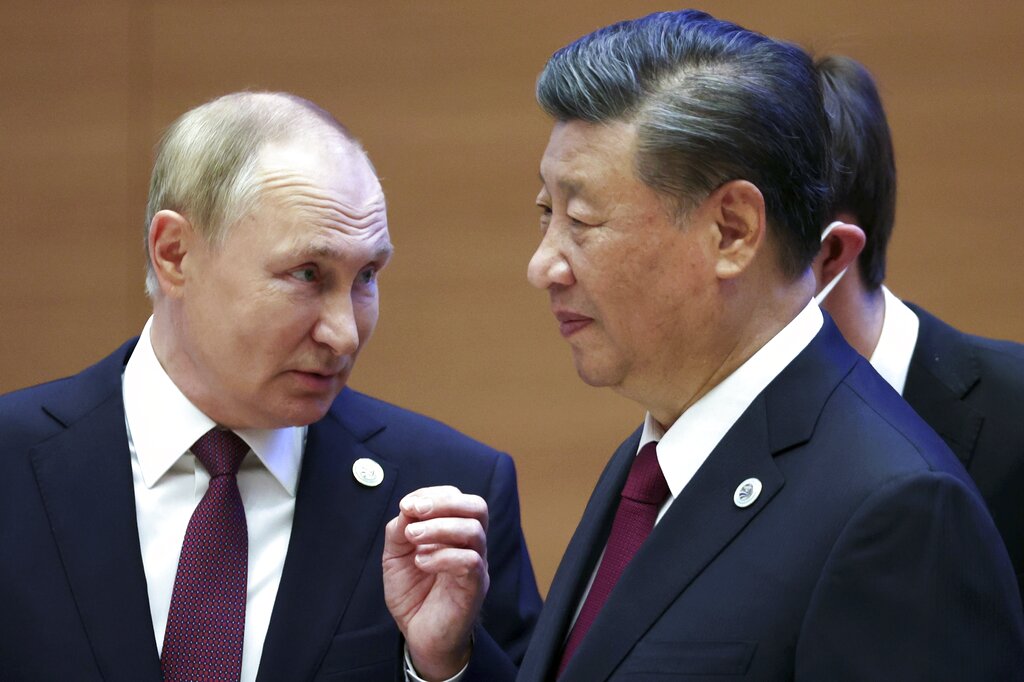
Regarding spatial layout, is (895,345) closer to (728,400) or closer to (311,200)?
(728,400)

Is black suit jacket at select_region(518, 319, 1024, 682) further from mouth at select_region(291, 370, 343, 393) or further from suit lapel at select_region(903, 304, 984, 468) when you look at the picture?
suit lapel at select_region(903, 304, 984, 468)

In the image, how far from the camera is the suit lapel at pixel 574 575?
193 cm

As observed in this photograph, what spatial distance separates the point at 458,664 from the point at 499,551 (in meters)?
0.29

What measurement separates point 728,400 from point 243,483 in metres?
0.89

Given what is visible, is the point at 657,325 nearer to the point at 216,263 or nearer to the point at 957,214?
the point at 216,263

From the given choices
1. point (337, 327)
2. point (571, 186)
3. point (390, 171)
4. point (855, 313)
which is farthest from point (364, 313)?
point (390, 171)

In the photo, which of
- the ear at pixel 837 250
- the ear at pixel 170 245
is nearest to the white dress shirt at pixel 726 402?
the ear at pixel 837 250

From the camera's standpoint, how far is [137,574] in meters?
2.18

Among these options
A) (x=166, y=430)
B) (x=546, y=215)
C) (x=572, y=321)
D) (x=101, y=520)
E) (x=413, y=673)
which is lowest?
(x=413, y=673)

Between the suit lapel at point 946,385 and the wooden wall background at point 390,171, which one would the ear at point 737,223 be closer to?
the suit lapel at point 946,385

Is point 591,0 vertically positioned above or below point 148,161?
above

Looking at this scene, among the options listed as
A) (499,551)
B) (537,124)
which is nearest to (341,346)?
(499,551)

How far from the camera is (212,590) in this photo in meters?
2.18

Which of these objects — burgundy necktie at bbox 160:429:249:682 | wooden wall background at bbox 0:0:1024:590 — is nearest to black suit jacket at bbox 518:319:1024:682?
burgundy necktie at bbox 160:429:249:682
